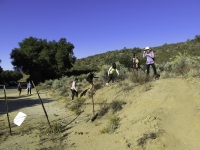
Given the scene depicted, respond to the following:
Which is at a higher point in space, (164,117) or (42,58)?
(42,58)

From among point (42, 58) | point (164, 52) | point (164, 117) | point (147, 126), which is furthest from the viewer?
point (42, 58)

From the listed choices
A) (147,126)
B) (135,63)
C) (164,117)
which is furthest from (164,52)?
(147,126)

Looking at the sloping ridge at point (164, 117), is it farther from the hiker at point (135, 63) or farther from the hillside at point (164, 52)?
the hillside at point (164, 52)

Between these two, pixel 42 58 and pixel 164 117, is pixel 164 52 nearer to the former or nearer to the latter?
pixel 42 58

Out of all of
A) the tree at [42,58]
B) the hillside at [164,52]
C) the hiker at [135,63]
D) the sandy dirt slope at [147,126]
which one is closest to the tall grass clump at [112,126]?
the sandy dirt slope at [147,126]

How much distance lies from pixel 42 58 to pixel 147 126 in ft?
149

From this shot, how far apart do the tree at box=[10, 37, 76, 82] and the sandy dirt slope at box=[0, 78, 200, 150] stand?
3893 centimetres

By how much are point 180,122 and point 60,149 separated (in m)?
4.24

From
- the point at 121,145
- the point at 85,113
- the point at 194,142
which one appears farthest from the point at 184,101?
the point at 85,113

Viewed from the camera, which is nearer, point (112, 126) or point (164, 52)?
point (112, 126)

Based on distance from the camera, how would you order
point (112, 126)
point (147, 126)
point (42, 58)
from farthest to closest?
point (42, 58) → point (112, 126) → point (147, 126)

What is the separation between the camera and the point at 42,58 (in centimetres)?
5172

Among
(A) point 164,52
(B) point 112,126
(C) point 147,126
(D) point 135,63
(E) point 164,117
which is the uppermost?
(A) point 164,52

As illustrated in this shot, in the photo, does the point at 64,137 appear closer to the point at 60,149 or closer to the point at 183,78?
the point at 60,149
